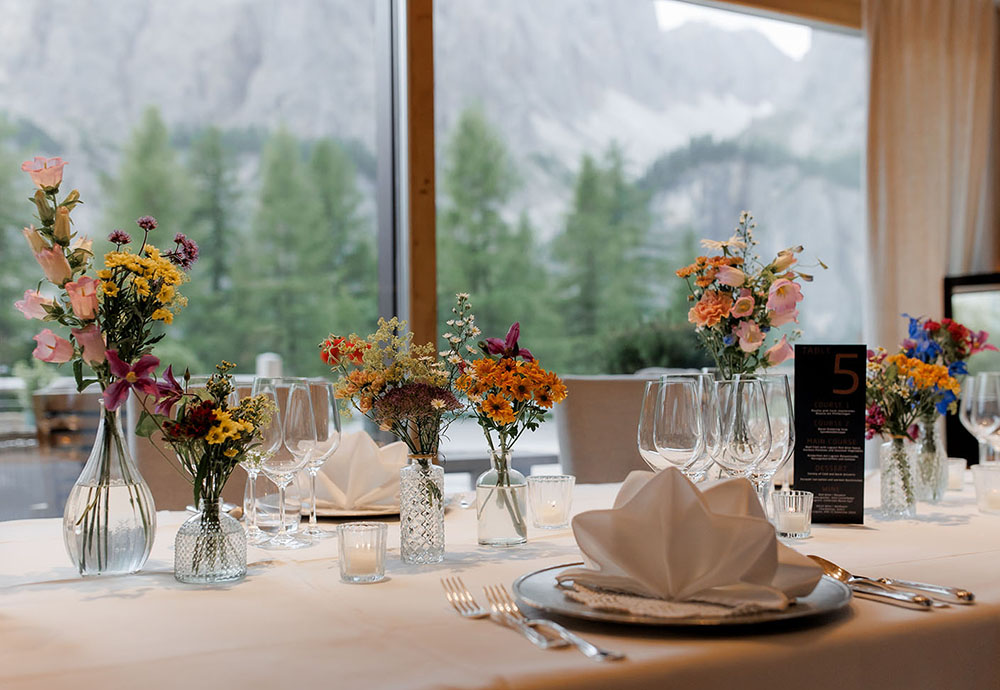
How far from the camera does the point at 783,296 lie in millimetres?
1526

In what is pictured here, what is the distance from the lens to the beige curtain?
186 inches

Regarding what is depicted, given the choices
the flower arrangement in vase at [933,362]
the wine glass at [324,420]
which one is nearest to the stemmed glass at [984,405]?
the flower arrangement in vase at [933,362]

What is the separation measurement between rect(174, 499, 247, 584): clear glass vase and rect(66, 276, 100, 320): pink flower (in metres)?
0.26

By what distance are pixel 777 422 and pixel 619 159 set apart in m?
3.42

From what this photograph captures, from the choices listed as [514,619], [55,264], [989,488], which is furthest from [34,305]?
[989,488]

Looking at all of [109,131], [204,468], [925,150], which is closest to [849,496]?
[204,468]

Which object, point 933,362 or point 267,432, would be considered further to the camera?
point 933,362

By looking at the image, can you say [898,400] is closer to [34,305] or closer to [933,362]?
[933,362]

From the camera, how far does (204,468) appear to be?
117cm

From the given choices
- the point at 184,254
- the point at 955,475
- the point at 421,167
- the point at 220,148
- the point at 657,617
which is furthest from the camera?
the point at 220,148

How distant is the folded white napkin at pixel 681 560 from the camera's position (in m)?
0.93

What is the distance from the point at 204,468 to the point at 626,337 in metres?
3.50

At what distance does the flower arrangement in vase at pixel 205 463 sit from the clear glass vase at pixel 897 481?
3.30ft

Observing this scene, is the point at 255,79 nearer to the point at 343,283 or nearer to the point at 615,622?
the point at 343,283
